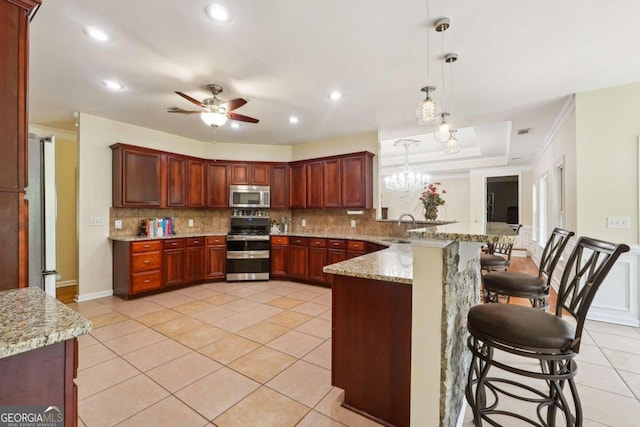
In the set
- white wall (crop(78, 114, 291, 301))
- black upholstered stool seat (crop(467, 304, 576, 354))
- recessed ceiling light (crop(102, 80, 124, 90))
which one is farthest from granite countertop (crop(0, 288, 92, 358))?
white wall (crop(78, 114, 291, 301))

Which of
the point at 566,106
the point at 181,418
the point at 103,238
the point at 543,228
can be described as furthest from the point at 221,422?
the point at 543,228

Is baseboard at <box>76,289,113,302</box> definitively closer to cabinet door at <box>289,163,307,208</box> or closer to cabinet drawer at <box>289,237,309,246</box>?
cabinet drawer at <box>289,237,309,246</box>

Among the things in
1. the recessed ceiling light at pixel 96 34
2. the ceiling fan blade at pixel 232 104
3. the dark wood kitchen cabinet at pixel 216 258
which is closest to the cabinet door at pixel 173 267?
the dark wood kitchen cabinet at pixel 216 258

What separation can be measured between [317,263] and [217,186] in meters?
2.37

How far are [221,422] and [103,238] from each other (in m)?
3.79

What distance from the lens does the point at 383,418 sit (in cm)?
173

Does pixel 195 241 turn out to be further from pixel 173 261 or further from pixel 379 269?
pixel 379 269

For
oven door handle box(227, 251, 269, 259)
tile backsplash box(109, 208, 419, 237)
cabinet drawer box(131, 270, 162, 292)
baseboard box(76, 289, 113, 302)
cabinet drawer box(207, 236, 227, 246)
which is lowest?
baseboard box(76, 289, 113, 302)

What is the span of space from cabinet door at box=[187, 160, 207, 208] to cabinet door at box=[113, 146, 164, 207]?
19.5 inches

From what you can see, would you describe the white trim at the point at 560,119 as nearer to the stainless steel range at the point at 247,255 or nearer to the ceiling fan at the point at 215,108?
the ceiling fan at the point at 215,108

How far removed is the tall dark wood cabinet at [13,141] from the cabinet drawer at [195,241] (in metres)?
3.71

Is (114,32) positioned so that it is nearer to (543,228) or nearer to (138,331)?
(138,331)

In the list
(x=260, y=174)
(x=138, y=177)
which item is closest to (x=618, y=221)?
(x=260, y=174)

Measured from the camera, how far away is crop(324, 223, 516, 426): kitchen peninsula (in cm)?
142
